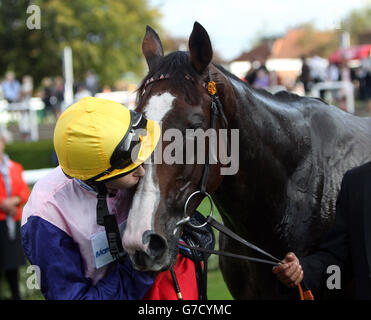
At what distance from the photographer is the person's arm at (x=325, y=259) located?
211cm

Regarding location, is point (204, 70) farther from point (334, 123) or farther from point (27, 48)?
point (27, 48)

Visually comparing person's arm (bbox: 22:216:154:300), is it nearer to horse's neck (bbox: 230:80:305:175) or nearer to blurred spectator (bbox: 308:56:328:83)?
horse's neck (bbox: 230:80:305:175)

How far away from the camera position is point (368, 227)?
6.34 feet

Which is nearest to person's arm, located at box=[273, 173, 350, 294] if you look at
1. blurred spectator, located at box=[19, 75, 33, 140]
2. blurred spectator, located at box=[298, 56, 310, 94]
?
blurred spectator, located at box=[298, 56, 310, 94]

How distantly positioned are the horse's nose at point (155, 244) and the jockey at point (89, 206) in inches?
4.7

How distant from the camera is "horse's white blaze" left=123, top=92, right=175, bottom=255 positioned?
188 centimetres

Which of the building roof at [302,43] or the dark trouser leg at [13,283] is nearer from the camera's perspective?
the dark trouser leg at [13,283]

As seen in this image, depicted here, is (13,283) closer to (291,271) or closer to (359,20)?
(291,271)

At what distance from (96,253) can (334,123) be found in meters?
1.57

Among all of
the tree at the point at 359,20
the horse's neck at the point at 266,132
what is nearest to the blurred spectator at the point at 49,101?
the horse's neck at the point at 266,132

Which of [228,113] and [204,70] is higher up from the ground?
A: [204,70]

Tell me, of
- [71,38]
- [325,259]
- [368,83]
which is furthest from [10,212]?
[71,38]

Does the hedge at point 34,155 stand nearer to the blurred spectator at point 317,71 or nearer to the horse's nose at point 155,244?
the blurred spectator at point 317,71
